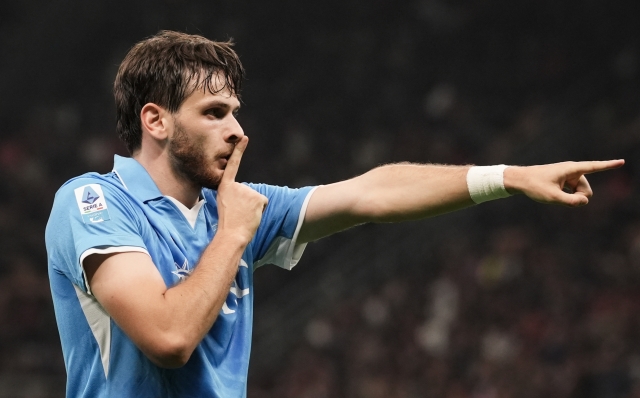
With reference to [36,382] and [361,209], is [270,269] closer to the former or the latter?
[36,382]

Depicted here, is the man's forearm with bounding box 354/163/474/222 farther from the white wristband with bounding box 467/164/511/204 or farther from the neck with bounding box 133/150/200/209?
the neck with bounding box 133/150/200/209

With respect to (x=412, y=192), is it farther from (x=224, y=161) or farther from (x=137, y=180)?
(x=137, y=180)

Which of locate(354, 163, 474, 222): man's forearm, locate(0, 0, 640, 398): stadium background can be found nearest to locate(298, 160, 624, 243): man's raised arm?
locate(354, 163, 474, 222): man's forearm

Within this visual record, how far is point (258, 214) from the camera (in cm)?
A: 293

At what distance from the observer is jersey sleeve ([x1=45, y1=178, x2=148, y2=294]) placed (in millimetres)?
2641

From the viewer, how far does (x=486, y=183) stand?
2.90 m

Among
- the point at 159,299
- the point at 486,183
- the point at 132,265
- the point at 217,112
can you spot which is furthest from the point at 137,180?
the point at 486,183

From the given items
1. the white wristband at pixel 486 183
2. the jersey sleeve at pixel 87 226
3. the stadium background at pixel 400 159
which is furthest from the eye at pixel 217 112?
the stadium background at pixel 400 159

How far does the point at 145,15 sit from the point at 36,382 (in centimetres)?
651

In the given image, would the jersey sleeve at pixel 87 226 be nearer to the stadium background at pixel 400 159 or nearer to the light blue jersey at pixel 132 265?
the light blue jersey at pixel 132 265

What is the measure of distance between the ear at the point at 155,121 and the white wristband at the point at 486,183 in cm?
100

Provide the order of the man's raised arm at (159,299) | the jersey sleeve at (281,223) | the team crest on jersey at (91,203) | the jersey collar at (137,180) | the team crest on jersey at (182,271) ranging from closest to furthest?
the man's raised arm at (159,299), the team crest on jersey at (91,203), the team crest on jersey at (182,271), the jersey collar at (137,180), the jersey sleeve at (281,223)

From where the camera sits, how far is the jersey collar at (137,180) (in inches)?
116

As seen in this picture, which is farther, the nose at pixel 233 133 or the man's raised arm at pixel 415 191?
the nose at pixel 233 133
